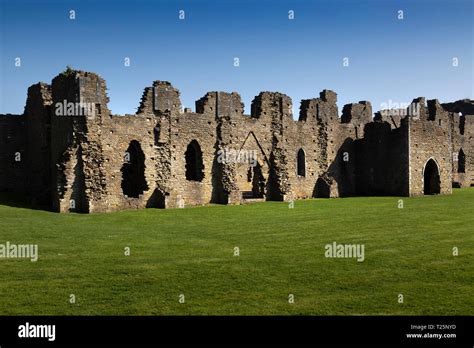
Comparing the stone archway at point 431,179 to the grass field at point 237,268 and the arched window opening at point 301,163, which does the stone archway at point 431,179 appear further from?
the grass field at point 237,268

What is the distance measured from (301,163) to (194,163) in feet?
27.4

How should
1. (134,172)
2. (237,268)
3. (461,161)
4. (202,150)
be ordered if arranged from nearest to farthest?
(237,268), (134,172), (202,150), (461,161)

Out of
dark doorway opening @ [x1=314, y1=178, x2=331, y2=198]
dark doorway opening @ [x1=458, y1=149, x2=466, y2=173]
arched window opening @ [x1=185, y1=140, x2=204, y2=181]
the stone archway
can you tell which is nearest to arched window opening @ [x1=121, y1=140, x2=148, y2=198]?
arched window opening @ [x1=185, y1=140, x2=204, y2=181]

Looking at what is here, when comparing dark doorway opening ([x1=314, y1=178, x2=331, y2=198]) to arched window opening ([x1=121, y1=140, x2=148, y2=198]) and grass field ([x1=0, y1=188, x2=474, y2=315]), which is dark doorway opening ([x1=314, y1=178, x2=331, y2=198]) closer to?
arched window opening ([x1=121, y1=140, x2=148, y2=198])

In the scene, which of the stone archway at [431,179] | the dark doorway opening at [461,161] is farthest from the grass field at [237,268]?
the dark doorway opening at [461,161]

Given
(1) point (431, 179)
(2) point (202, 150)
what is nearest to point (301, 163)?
(2) point (202, 150)

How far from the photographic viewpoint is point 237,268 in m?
11.4

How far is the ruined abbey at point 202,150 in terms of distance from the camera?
23516mm

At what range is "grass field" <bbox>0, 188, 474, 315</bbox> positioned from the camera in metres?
8.69

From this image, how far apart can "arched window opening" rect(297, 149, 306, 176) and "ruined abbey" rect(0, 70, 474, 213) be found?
0.10 m

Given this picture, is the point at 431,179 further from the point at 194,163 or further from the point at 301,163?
the point at 194,163

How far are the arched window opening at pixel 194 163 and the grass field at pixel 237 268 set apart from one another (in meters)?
9.12
